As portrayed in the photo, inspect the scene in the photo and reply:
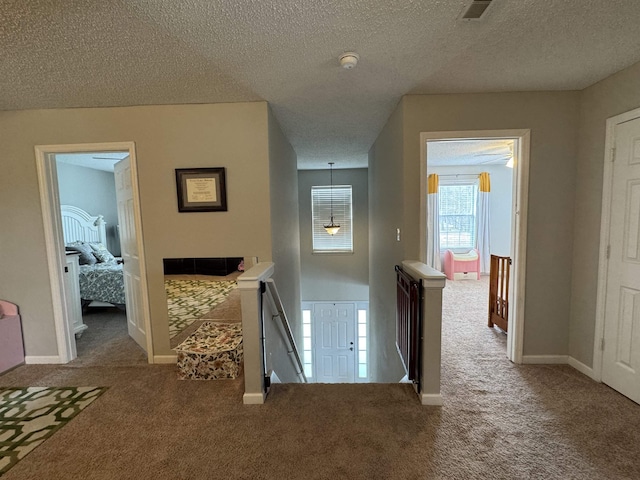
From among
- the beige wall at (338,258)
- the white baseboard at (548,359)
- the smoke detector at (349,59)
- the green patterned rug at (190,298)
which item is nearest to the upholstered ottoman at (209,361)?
the green patterned rug at (190,298)

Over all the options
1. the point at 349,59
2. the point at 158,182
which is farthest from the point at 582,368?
the point at 158,182

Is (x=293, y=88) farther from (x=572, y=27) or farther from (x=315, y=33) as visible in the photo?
(x=572, y=27)

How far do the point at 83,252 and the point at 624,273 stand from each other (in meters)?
6.40

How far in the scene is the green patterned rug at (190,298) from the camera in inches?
105

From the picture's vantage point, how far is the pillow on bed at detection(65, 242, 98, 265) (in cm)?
433

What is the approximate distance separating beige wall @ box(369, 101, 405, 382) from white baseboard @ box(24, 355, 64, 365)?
341 cm

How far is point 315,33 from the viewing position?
1579 millimetres

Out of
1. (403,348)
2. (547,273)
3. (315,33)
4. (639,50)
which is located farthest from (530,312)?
(315,33)

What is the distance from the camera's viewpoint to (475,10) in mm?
1402

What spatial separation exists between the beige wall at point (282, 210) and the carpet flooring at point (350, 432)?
1265 millimetres

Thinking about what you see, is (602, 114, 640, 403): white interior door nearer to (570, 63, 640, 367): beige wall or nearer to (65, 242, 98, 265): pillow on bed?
(570, 63, 640, 367): beige wall

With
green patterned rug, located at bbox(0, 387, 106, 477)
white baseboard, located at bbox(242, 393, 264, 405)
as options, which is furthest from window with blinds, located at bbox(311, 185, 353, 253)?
green patterned rug, located at bbox(0, 387, 106, 477)

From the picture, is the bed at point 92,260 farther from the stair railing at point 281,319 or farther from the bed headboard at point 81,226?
the stair railing at point 281,319

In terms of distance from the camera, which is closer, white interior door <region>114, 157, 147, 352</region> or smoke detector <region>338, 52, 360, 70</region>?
smoke detector <region>338, 52, 360, 70</region>
